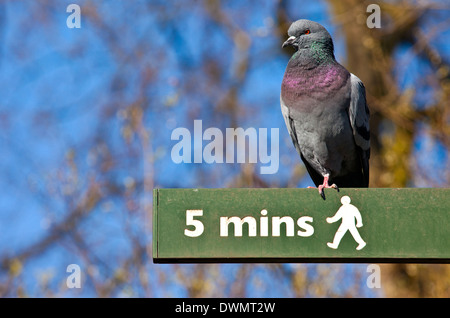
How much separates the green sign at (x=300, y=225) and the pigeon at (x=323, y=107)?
1.56 m

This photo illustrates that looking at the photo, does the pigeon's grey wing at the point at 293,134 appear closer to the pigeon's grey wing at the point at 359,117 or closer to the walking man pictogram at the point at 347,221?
the pigeon's grey wing at the point at 359,117

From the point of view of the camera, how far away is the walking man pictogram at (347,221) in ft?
Result: 11.1

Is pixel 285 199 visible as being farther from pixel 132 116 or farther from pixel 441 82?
pixel 441 82

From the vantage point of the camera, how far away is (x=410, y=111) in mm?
8680

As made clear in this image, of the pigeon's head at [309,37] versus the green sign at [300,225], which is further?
the pigeon's head at [309,37]

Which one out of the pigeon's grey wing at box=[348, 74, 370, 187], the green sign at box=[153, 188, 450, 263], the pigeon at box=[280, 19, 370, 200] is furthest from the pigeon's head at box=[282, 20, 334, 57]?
the green sign at box=[153, 188, 450, 263]

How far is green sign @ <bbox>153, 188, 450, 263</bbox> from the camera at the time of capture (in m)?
3.37

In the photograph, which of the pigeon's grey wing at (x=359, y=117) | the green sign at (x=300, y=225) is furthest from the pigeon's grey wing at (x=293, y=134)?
the green sign at (x=300, y=225)

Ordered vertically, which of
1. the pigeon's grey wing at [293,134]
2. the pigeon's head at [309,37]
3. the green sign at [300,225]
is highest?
the pigeon's head at [309,37]

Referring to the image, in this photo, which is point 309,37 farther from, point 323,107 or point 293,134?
point 293,134

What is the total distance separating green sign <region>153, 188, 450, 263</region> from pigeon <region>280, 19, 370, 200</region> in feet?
5.11

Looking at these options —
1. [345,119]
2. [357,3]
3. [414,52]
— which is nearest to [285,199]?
[345,119]

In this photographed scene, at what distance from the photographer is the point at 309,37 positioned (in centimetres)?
522

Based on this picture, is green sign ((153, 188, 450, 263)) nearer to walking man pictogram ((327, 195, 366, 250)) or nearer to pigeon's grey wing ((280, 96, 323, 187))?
walking man pictogram ((327, 195, 366, 250))
